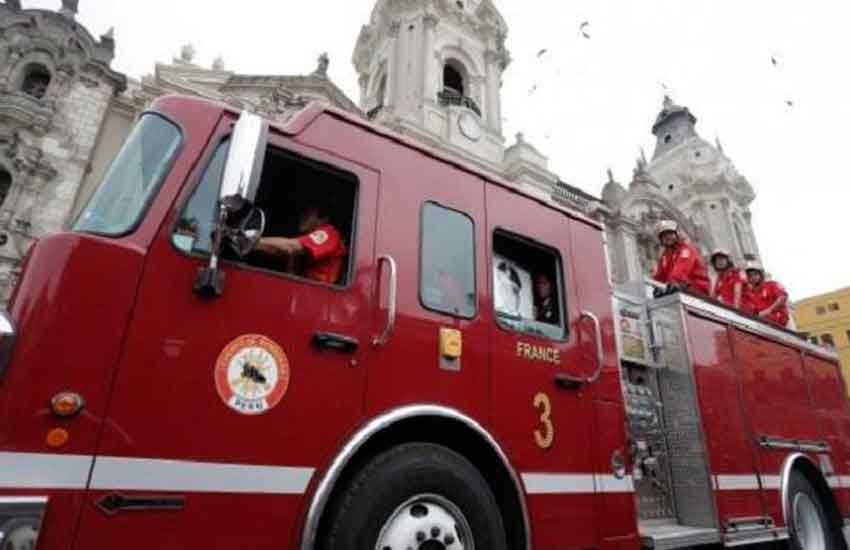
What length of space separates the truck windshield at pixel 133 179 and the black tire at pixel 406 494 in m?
1.65

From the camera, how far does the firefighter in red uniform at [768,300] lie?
7059mm

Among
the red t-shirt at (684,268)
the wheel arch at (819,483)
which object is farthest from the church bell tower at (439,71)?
the wheel arch at (819,483)

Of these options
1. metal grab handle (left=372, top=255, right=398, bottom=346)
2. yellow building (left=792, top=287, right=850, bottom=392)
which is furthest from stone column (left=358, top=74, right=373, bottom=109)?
yellow building (left=792, top=287, right=850, bottom=392)

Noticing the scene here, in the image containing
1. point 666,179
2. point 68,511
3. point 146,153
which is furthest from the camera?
point 666,179

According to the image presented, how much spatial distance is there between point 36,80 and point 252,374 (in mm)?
18802

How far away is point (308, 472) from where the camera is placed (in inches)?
94.6

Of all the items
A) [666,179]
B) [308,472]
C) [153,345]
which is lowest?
[308,472]

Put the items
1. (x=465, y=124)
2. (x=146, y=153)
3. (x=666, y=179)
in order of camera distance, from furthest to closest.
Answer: (x=666, y=179) → (x=465, y=124) → (x=146, y=153)

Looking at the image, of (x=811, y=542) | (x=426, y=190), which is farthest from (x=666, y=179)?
(x=426, y=190)

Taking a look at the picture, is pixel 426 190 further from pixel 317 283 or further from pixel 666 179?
pixel 666 179

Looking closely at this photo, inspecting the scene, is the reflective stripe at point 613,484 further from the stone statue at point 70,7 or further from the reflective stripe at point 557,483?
the stone statue at point 70,7

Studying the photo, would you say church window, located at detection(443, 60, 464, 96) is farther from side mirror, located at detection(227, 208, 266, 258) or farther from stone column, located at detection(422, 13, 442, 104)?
side mirror, located at detection(227, 208, 266, 258)

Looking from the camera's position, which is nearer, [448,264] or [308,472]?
[308,472]

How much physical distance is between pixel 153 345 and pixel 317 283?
0.85 metres
